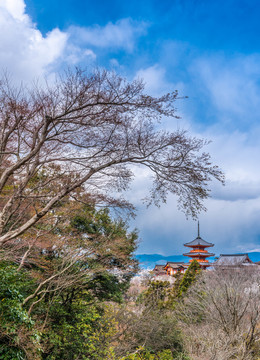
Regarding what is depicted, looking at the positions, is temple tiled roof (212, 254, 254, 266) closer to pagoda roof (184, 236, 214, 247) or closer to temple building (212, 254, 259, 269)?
temple building (212, 254, 259, 269)

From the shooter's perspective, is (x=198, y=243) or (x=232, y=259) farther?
(x=198, y=243)

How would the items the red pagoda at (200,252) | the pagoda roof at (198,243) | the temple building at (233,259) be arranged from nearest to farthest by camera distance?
the temple building at (233,259) < the red pagoda at (200,252) < the pagoda roof at (198,243)

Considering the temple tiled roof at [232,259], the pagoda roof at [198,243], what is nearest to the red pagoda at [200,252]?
the pagoda roof at [198,243]

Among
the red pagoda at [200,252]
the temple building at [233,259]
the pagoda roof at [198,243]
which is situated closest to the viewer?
the temple building at [233,259]

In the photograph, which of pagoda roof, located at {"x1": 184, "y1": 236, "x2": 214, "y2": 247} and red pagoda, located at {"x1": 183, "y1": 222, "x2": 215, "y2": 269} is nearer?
red pagoda, located at {"x1": 183, "y1": 222, "x2": 215, "y2": 269}

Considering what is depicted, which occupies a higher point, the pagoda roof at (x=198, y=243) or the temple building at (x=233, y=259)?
the pagoda roof at (x=198, y=243)

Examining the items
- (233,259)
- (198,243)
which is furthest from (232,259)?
(198,243)

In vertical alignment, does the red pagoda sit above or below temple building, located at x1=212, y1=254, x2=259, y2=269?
above

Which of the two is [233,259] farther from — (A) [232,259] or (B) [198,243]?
(B) [198,243]

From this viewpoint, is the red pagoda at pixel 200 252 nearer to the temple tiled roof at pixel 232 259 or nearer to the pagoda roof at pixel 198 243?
the pagoda roof at pixel 198 243

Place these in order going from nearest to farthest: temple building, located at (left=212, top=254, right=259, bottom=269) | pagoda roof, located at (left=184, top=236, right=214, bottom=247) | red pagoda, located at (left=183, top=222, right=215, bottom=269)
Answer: temple building, located at (left=212, top=254, right=259, bottom=269), red pagoda, located at (left=183, top=222, right=215, bottom=269), pagoda roof, located at (left=184, top=236, right=214, bottom=247)

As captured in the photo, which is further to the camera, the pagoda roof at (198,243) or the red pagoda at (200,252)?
the pagoda roof at (198,243)

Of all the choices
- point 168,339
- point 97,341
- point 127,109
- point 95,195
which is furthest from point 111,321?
point 127,109

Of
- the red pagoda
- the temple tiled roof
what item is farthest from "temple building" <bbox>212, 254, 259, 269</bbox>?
the red pagoda
